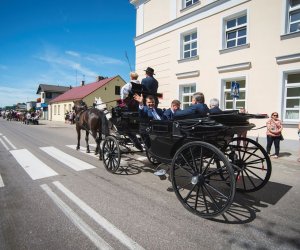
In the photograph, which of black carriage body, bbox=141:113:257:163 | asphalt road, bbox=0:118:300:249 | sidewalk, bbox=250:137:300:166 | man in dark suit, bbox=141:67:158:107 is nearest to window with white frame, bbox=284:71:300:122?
sidewalk, bbox=250:137:300:166

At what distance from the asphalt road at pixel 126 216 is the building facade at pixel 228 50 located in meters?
5.86

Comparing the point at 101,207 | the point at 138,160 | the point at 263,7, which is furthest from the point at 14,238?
the point at 263,7

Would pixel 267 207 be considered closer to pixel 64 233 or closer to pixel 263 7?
pixel 64 233

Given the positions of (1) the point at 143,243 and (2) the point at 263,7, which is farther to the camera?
(2) the point at 263,7

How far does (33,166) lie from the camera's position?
20.4ft

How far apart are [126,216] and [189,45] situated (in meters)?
12.6

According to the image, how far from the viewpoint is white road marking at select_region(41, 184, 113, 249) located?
104 inches

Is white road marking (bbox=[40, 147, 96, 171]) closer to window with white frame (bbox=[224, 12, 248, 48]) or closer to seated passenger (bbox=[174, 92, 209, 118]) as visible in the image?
seated passenger (bbox=[174, 92, 209, 118])

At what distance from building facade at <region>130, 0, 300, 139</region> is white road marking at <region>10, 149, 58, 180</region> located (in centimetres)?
883

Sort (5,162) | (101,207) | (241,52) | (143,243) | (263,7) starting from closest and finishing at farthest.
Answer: (143,243) < (101,207) < (5,162) < (263,7) < (241,52)

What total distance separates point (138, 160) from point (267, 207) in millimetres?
3968

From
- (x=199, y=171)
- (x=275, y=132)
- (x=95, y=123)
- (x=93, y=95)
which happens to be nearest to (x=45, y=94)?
(x=93, y=95)

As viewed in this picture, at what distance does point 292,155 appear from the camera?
852 cm

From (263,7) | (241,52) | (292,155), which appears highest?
(263,7)
